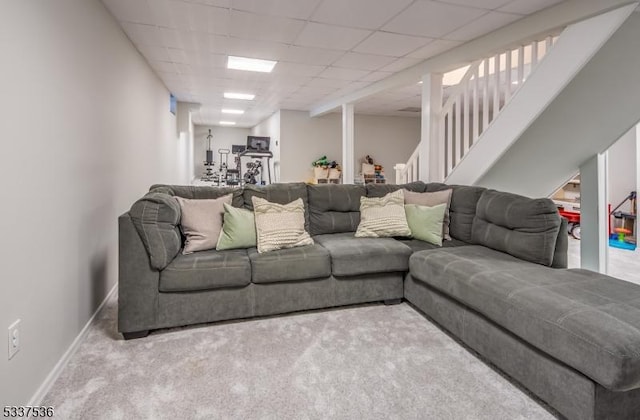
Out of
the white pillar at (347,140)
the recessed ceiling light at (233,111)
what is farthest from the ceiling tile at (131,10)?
the recessed ceiling light at (233,111)

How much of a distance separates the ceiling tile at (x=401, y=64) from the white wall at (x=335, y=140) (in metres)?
3.63

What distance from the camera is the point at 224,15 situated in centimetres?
310

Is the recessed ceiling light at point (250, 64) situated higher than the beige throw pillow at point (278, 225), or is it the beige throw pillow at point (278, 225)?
the recessed ceiling light at point (250, 64)

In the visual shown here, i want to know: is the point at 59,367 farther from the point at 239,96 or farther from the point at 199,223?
the point at 239,96

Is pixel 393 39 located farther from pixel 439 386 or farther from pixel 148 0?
pixel 439 386

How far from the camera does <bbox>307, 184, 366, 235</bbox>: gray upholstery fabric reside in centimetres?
328

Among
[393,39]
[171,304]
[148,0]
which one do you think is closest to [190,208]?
[171,304]

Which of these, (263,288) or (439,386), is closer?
(439,386)

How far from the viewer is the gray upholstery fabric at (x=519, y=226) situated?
2346mm

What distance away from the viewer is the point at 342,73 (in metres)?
4.98

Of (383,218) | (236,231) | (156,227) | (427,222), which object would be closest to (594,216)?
(427,222)

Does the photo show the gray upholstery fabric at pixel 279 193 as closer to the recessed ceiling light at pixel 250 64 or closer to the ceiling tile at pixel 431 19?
the ceiling tile at pixel 431 19

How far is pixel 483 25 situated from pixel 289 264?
279 cm

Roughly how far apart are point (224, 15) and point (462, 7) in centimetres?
198
